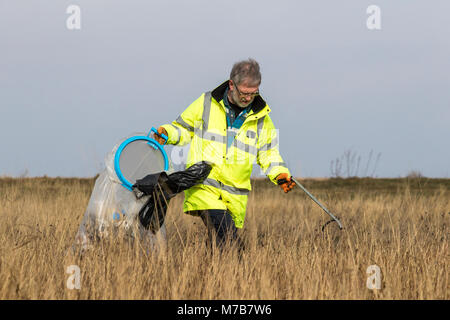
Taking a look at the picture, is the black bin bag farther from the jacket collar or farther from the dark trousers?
the jacket collar

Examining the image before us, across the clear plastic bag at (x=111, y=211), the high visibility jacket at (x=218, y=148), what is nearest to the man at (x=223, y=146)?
the high visibility jacket at (x=218, y=148)

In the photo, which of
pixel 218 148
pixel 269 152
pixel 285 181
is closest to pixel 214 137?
pixel 218 148

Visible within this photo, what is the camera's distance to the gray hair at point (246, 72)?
4.35 metres

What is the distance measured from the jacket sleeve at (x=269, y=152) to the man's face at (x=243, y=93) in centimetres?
35

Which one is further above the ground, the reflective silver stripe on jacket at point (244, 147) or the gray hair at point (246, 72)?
the gray hair at point (246, 72)

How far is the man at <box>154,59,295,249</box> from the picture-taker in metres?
4.52

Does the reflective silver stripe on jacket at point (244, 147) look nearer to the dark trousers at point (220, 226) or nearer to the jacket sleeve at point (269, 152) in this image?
the jacket sleeve at point (269, 152)

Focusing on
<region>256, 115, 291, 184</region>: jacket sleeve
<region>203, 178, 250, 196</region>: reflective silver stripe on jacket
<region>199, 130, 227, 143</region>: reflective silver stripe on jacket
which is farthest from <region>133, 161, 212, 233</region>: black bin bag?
<region>256, 115, 291, 184</region>: jacket sleeve

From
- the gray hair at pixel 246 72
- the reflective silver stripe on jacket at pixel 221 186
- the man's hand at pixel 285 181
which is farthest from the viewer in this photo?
the man's hand at pixel 285 181

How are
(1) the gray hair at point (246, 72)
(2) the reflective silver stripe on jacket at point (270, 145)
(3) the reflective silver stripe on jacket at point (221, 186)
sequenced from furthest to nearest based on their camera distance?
(2) the reflective silver stripe on jacket at point (270, 145), (3) the reflective silver stripe on jacket at point (221, 186), (1) the gray hair at point (246, 72)

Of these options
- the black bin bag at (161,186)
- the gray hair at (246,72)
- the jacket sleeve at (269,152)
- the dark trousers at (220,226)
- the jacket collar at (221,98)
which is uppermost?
the gray hair at (246,72)

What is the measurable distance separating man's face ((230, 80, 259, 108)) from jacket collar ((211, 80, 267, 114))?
0.27ft
